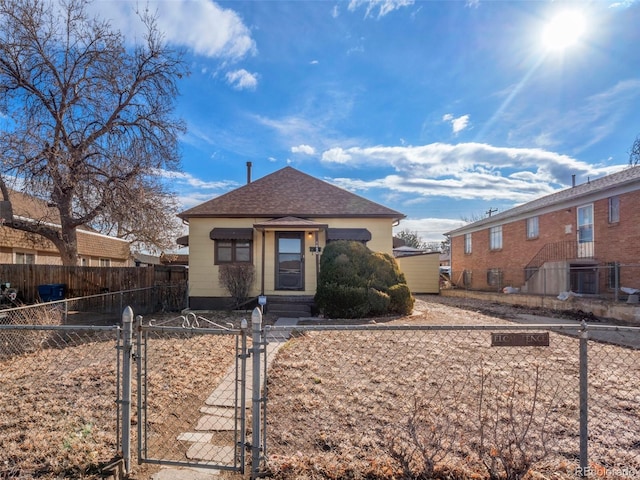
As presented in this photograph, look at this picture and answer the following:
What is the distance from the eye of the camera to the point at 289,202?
13.5 m

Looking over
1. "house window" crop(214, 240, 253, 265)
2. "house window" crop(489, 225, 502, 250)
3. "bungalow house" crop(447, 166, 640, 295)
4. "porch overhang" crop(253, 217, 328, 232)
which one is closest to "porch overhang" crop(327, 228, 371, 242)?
"porch overhang" crop(253, 217, 328, 232)

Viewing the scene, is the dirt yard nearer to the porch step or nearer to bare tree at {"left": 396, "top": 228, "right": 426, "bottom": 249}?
the porch step

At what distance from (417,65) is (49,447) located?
34.7ft

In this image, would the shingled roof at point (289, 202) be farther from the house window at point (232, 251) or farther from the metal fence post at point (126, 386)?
the metal fence post at point (126, 386)

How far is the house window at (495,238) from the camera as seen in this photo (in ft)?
68.0

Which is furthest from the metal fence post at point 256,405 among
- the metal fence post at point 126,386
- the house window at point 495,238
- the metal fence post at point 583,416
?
the house window at point 495,238

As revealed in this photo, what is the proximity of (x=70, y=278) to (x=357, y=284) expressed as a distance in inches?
436

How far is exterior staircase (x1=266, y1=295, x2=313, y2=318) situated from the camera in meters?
11.7

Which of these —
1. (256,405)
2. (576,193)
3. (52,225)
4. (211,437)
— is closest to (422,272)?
(576,193)

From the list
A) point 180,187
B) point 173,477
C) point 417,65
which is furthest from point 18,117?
point 173,477

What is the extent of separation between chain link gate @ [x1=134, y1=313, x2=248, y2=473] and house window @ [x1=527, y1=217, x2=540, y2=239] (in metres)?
16.8

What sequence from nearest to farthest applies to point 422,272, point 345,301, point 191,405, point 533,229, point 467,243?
point 191,405
point 345,301
point 533,229
point 422,272
point 467,243

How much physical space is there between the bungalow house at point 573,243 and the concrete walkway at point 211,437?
38.4 feet

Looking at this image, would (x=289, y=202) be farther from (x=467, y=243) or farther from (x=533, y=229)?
(x=467, y=243)
